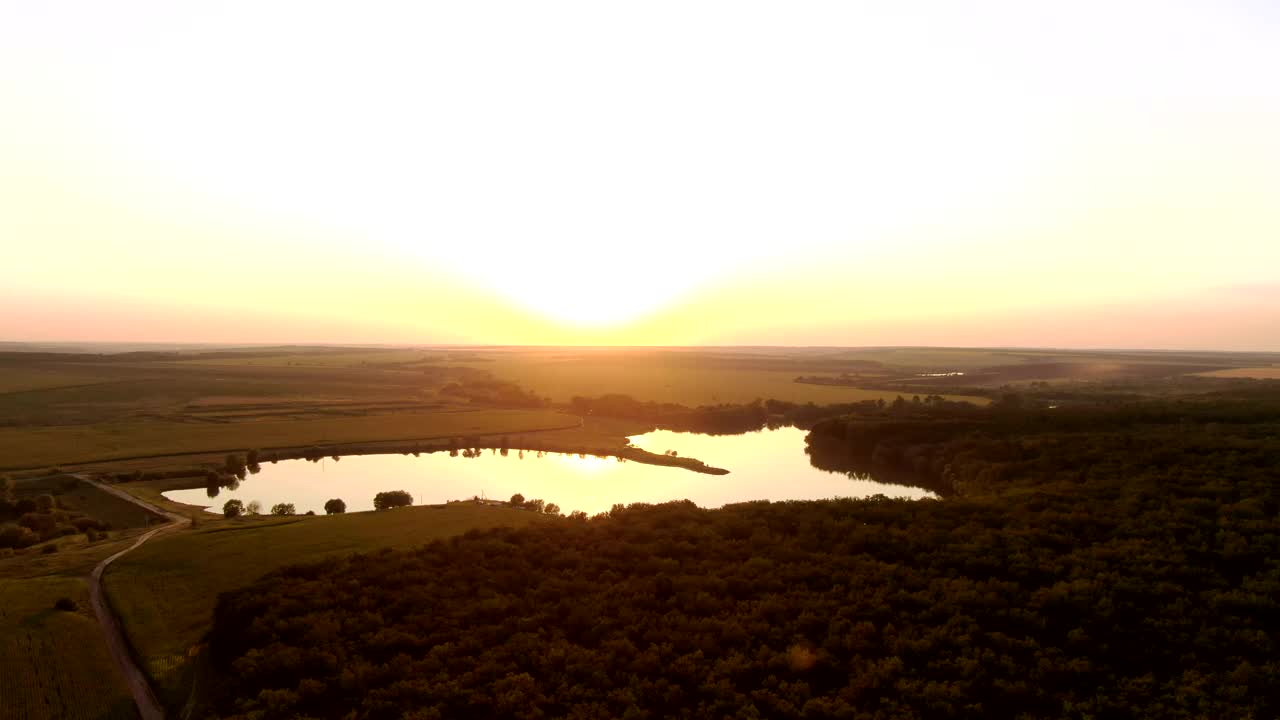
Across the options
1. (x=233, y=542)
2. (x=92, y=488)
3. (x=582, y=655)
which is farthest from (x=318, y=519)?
(x=582, y=655)

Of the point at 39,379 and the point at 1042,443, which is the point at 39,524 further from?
the point at 39,379

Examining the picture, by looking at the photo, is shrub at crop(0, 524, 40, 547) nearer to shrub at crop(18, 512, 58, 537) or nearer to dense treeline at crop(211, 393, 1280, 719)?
shrub at crop(18, 512, 58, 537)

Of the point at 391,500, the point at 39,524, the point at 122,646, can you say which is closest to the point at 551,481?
the point at 391,500

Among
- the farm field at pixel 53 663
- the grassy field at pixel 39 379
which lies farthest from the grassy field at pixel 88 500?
the grassy field at pixel 39 379

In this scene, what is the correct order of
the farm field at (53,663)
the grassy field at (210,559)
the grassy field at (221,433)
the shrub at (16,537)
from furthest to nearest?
the grassy field at (221,433) → the shrub at (16,537) → the grassy field at (210,559) → the farm field at (53,663)

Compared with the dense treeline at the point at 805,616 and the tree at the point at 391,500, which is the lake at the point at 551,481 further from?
the dense treeline at the point at 805,616

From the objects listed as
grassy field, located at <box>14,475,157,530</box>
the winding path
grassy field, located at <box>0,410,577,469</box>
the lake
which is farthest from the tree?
grassy field, located at <box>0,410,577,469</box>
